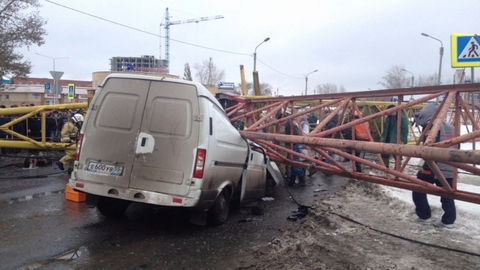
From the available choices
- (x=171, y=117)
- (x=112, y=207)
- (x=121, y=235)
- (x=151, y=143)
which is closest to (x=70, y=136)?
(x=112, y=207)

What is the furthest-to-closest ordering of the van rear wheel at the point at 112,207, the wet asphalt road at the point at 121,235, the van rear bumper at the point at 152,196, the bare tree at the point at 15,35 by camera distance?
the bare tree at the point at 15,35
the van rear wheel at the point at 112,207
the van rear bumper at the point at 152,196
the wet asphalt road at the point at 121,235

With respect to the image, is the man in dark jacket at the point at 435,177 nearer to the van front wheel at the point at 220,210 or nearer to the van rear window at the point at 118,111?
the van front wheel at the point at 220,210

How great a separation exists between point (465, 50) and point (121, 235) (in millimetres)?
6692

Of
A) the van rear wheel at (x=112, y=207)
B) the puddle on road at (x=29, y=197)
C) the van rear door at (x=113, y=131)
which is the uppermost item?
the van rear door at (x=113, y=131)

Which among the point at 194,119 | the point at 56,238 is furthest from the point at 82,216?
the point at 194,119

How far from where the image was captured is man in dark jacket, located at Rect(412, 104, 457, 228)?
18.0 ft

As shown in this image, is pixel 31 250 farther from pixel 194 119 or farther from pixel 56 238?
pixel 194 119

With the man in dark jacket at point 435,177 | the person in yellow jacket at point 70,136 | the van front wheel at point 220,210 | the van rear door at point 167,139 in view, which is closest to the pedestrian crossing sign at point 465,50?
the man in dark jacket at point 435,177

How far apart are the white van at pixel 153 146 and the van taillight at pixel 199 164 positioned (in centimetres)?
1

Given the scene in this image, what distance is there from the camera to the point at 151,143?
5336 millimetres

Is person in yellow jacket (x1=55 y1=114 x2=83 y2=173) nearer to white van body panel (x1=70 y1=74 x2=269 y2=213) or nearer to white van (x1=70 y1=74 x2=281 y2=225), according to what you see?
white van (x1=70 y1=74 x2=281 y2=225)

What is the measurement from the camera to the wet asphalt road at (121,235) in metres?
4.57

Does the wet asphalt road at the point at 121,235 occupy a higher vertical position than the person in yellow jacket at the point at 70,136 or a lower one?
lower

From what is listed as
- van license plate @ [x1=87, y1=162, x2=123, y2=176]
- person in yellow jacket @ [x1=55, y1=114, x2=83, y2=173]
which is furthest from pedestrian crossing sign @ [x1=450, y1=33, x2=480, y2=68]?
person in yellow jacket @ [x1=55, y1=114, x2=83, y2=173]
